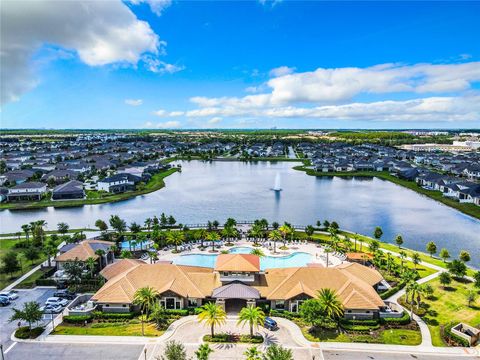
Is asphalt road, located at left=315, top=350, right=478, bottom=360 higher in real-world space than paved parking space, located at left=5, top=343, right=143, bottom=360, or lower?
lower

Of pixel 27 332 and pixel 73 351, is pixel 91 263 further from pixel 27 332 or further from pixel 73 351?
pixel 73 351

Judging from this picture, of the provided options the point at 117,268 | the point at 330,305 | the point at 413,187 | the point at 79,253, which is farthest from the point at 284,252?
the point at 413,187

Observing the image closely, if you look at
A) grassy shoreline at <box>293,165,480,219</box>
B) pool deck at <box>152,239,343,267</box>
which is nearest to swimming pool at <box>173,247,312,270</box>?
pool deck at <box>152,239,343,267</box>

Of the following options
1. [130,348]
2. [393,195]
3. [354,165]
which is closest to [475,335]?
[130,348]

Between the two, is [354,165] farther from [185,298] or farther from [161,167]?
[185,298]

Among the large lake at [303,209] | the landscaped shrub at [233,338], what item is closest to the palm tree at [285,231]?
the large lake at [303,209]

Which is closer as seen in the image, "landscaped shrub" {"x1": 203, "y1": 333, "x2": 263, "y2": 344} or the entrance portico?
"landscaped shrub" {"x1": 203, "y1": 333, "x2": 263, "y2": 344}

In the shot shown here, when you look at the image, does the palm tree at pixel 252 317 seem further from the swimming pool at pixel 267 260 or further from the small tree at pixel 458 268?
the small tree at pixel 458 268

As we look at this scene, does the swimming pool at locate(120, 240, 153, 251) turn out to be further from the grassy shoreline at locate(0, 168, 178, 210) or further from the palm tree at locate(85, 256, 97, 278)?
the grassy shoreline at locate(0, 168, 178, 210)
